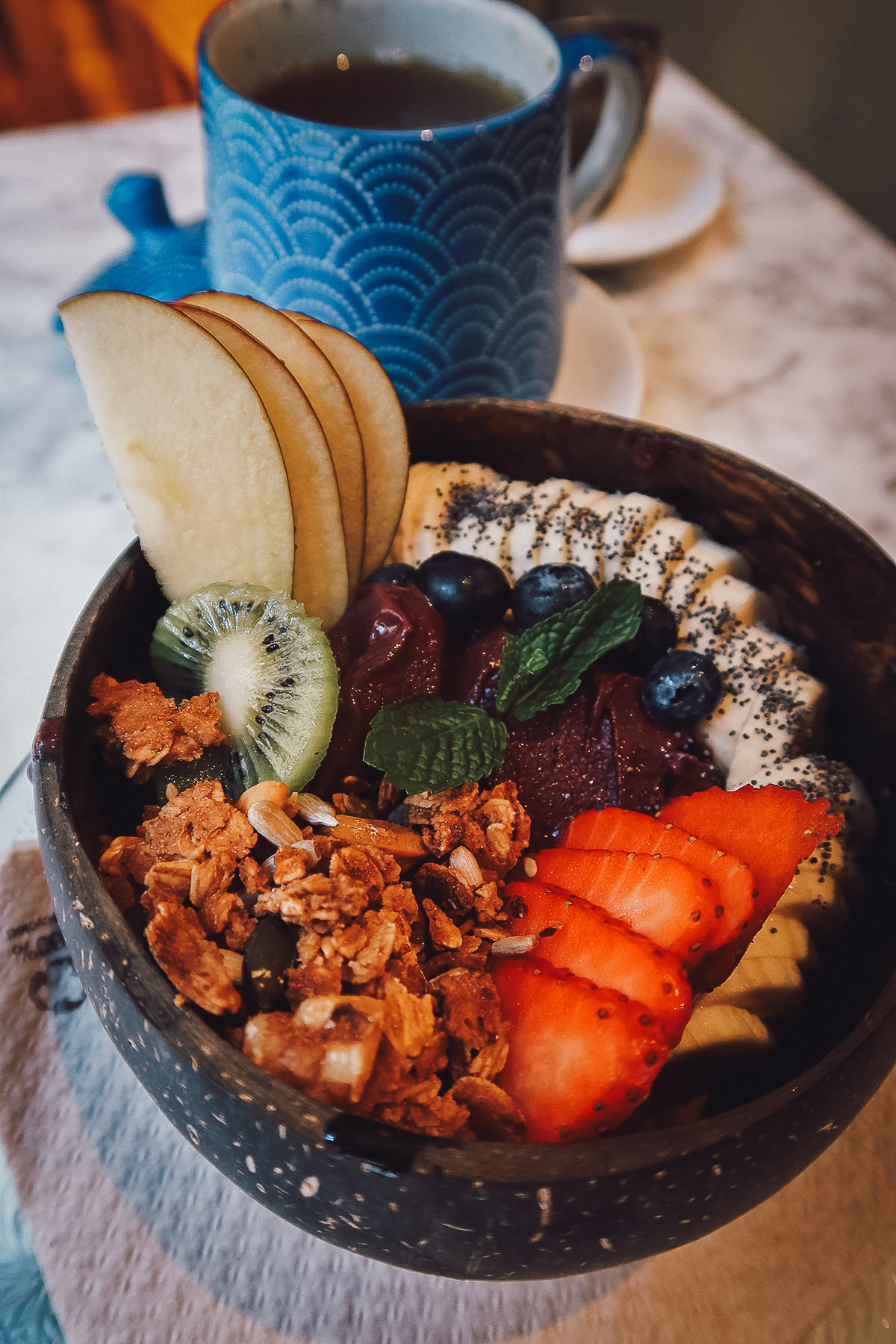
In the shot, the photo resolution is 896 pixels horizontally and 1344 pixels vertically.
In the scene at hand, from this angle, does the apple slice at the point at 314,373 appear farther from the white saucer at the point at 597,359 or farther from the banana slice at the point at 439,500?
the white saucer at the point at 597,359

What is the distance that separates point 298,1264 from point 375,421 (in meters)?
0.68

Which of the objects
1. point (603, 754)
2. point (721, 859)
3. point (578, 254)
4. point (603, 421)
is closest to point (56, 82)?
point (578, 254)

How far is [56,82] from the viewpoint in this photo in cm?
276

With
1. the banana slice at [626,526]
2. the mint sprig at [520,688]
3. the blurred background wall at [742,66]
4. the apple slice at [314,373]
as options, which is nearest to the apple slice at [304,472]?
the apple slice at [314,373]

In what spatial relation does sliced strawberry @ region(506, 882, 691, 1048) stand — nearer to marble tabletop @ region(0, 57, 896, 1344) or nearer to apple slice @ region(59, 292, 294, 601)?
apple slice @ region(59, 292, 294, 601)

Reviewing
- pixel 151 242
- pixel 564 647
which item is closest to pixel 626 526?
pixel 564 647

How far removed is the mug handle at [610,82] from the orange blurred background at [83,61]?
1.60m

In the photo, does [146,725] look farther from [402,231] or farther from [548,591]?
[402,231]

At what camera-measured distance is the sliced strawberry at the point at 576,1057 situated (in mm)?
547

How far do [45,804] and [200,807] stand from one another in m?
0.10

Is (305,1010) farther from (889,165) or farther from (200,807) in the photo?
(889,165)

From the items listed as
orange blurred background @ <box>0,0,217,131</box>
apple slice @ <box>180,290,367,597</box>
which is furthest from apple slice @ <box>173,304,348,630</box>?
orange blurred background @ <box>0,0,217,131</box>

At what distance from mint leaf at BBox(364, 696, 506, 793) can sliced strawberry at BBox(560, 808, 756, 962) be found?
92mm

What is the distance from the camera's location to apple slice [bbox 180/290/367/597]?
0.82m
